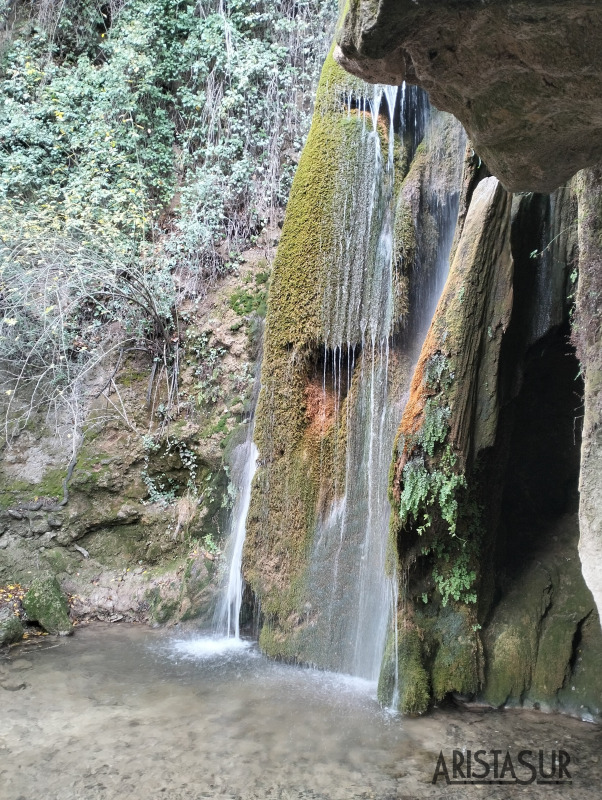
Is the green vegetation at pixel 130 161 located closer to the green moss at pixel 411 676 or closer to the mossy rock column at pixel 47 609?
the mossy rock column at pixel 47 609

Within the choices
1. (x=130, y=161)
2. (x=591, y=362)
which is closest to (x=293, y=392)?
(x=591, y=362)

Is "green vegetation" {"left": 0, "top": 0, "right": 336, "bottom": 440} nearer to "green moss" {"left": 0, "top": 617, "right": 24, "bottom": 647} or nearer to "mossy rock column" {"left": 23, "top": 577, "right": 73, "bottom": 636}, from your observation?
"mossy rock column" {"left": 23, "top": 577, "right": 73, "bottom": 636}

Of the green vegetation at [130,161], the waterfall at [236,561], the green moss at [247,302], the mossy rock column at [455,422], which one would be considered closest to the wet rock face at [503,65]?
the mossy rock column at [455,422]

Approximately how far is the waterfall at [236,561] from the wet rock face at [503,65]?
4.79m

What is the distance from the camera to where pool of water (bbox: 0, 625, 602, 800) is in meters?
4.50

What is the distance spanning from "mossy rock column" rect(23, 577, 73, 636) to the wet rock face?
6.57 meters

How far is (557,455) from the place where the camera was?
672 cm

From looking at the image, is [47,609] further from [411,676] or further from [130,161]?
[130,161]

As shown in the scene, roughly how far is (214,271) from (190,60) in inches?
154

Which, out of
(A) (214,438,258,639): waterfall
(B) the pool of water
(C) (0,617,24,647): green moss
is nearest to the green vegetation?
(A) (214,438,258,639): waterfall

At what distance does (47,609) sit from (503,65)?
7.08m

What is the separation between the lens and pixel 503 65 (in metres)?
2.82

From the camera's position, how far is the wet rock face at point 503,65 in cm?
251

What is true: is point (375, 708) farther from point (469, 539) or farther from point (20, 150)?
point (20, 150)
